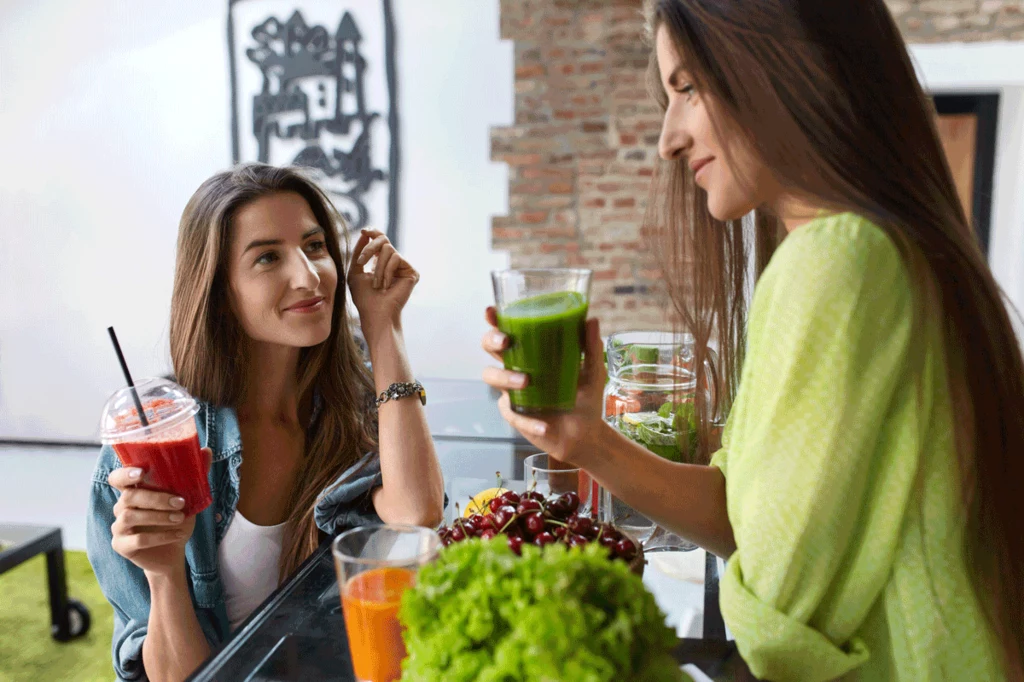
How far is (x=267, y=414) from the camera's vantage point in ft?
5.58

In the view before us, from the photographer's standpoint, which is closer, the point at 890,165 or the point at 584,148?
the point at 890,165

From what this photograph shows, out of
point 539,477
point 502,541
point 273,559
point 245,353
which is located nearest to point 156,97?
point 245,353

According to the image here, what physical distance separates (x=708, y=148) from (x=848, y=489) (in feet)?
1.34

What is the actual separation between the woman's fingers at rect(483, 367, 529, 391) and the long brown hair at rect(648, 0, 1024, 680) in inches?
14.3

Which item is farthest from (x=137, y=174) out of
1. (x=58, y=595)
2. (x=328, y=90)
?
(x=58, y=595)

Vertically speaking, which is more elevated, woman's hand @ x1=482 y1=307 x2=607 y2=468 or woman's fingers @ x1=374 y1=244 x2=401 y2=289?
woman's fingers @ x1=374 y1=244 x2=401 y2=289

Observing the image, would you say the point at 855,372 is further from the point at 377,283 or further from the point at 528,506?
the point at 377,283

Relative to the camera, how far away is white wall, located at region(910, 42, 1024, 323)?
3484 millimetres

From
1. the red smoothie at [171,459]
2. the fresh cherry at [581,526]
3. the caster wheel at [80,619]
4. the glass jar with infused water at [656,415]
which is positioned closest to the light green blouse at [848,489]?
the fresh cherry at [581,526]

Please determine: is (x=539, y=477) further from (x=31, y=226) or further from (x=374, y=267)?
(x=31, y=226)

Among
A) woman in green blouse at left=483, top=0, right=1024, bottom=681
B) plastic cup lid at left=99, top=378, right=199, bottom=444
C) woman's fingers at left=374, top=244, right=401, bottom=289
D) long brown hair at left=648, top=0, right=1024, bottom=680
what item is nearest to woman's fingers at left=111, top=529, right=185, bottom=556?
plastic cup lid at left=99, top=378, right=199, bottom=444

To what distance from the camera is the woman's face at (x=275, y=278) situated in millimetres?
1560

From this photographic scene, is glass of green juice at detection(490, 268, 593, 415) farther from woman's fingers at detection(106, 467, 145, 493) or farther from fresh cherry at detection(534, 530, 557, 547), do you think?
woman's fingers at detection(106, 467, 145, 493)

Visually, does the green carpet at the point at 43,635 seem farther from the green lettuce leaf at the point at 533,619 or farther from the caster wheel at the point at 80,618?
the green lettuce leaf at the point at 533,619
